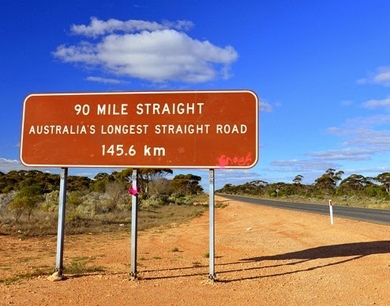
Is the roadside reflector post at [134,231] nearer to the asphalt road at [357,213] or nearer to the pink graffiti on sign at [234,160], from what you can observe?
the pink graffiti on sign at [234,160]

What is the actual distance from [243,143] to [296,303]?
310cm

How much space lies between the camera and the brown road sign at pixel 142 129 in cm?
822

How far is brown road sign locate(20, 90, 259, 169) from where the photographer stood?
8219 mm

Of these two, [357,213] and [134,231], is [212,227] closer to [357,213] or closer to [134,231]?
[134,231]

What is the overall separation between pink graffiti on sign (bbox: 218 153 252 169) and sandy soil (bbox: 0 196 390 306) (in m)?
2.15

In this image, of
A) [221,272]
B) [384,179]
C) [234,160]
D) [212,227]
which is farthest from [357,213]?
[384,179]

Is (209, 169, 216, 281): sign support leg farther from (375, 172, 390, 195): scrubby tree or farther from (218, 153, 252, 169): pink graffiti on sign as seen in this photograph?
(375, 172, 390, 195): scrubby tree

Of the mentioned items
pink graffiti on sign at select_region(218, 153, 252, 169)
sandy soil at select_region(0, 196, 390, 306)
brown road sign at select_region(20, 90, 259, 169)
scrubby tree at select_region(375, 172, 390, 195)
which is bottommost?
sandy soil at select_region(0, 196, 390, 306)

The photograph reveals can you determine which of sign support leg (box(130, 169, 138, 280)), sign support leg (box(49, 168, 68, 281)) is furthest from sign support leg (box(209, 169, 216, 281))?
sign support leg (box(49, 168, 68, 281))

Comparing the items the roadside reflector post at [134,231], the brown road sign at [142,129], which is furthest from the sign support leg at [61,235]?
the roadside reflector post at [134,231]

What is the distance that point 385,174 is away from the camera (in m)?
81.0

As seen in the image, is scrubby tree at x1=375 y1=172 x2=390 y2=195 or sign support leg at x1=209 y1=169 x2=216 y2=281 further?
scrubby tree at x1=375 y1=172 x2=390 y2=195

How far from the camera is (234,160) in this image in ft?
26.7

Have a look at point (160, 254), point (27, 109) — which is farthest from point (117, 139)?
point (160, 254)
